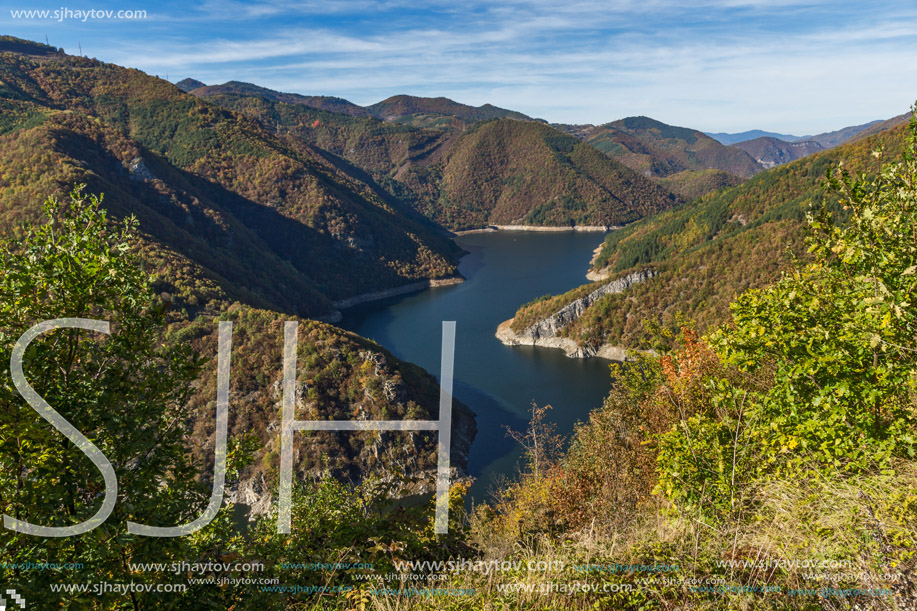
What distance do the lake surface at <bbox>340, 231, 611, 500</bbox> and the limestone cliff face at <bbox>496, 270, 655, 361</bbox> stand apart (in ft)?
6.51

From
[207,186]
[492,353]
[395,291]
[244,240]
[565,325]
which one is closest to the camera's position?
[492,353]

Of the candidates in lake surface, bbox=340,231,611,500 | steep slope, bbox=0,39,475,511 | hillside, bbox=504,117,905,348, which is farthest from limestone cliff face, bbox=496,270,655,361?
steep slope, bbox=0,39,475,511

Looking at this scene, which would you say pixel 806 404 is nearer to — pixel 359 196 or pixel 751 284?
pixel 751 284

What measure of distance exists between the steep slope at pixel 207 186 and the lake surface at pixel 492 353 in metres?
15.6

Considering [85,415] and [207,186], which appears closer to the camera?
[85,415]

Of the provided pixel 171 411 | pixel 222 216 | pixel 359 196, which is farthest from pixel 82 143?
pixel 171 411

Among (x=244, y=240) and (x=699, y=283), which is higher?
(x=244, y=240)

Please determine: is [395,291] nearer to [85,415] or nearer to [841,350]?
[85,415]

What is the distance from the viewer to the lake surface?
2089 inches

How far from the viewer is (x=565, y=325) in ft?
278

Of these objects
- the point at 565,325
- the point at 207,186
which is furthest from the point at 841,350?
the point at 207,186

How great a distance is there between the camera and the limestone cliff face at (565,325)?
78.9 meters

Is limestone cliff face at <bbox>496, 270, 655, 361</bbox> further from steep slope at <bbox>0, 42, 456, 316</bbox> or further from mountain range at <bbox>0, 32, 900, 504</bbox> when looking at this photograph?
steep slope at <bbox>0, 42, 456, 316</bbox>

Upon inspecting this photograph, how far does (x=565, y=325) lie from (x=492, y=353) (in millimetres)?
15509
